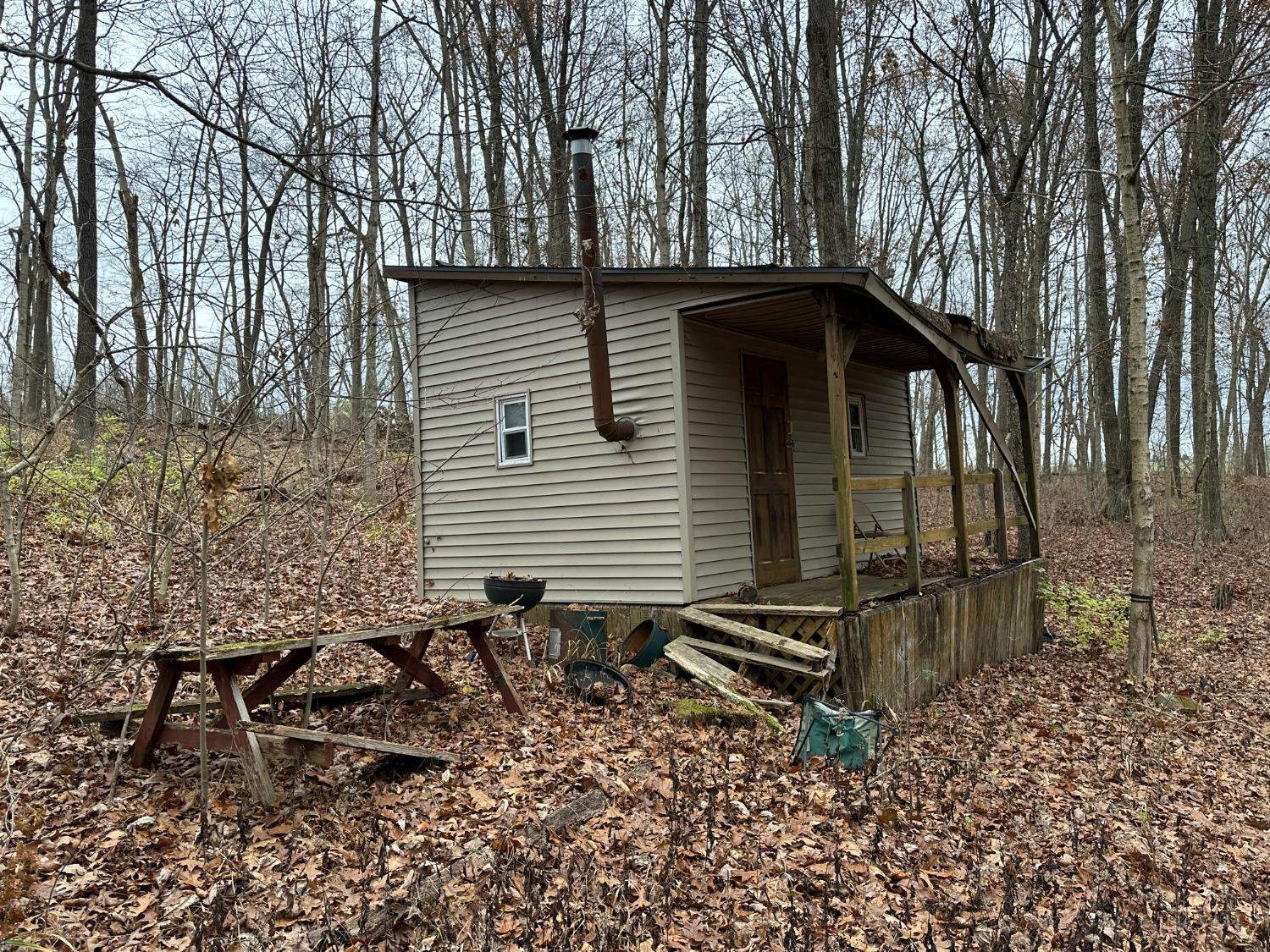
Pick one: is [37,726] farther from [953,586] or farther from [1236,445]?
[1236,445]

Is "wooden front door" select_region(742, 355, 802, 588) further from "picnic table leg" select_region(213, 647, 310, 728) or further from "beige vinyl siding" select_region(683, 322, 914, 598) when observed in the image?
"picnic table leg" select_region(213, 647, 310, 728)

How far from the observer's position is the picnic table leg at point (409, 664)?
5.82 metres

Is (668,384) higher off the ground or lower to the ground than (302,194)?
lower

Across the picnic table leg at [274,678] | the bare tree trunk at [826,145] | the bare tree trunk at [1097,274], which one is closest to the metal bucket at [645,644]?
the picnic table leg at [274,678]

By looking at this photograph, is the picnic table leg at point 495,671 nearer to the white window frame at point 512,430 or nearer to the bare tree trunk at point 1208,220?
the white window frame at point 512,430

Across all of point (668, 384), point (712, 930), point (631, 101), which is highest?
point (631, 101)

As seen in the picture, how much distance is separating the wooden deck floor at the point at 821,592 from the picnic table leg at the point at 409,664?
3.31 m

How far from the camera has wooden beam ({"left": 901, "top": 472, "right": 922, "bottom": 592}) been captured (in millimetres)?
8492

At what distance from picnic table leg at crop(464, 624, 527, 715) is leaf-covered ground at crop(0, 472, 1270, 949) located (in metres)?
0.14

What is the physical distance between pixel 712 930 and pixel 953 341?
742cm

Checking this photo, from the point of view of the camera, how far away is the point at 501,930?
3.72m

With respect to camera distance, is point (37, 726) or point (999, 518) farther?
point (999, 518)

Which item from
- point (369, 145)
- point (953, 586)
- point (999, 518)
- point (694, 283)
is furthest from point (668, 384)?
point (369, 145)

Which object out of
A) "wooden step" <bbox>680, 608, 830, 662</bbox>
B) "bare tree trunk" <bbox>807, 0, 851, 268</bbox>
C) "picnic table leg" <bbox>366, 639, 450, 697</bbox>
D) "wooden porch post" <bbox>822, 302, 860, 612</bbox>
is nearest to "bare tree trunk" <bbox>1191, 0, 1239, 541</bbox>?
"bare tree trunk" <bbox>807, 0, 851, 268</bbox>
